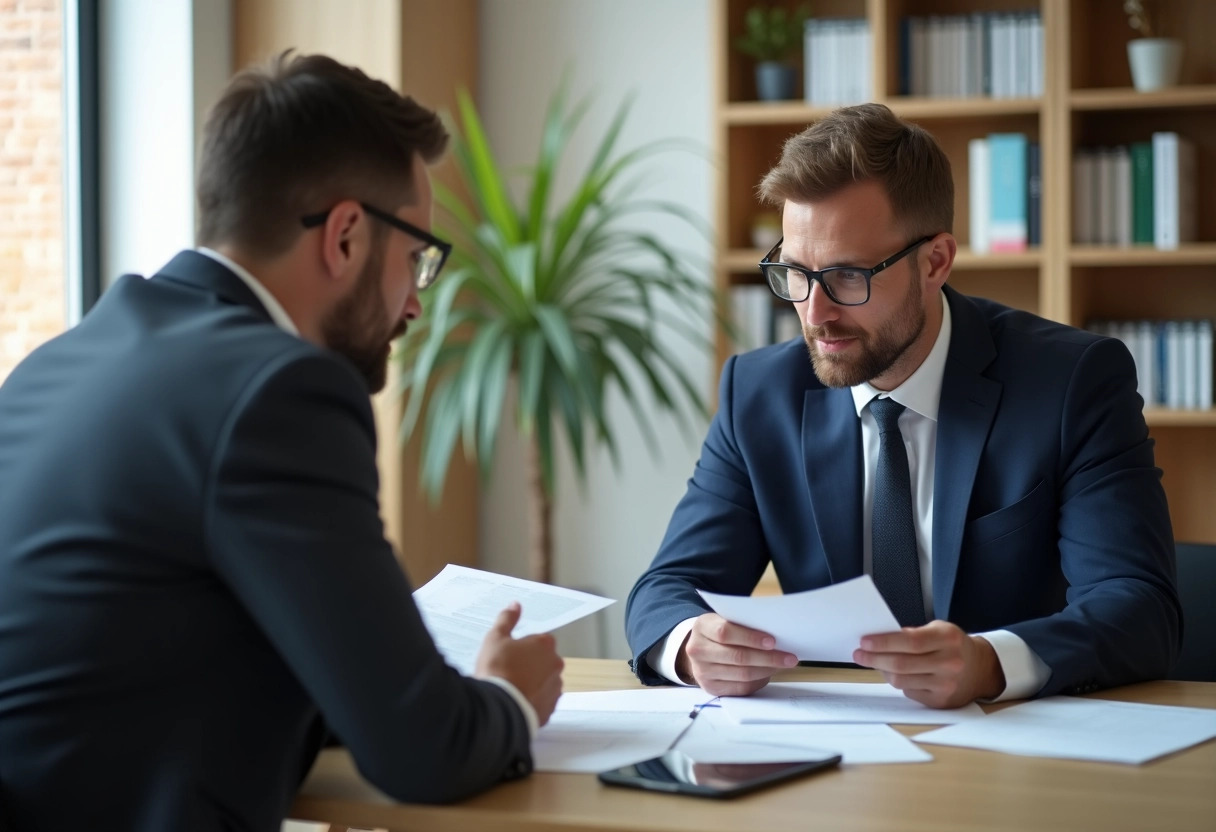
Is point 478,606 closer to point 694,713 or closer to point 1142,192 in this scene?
point 694,713

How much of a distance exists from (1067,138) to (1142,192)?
0.27 m

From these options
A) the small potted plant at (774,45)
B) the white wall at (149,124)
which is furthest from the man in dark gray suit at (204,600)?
the small potted plant at (774,45)

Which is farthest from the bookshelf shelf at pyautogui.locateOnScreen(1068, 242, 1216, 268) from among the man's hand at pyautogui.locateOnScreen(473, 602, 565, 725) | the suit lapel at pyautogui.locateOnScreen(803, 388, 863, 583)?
the man's hand at pyautogui.locateOnScreen(473, 602, 565, 725)

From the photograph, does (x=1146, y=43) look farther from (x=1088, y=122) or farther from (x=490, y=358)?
(x=490, y=358)

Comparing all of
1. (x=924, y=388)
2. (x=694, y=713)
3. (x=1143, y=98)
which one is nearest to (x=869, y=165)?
(x=924, y=388)

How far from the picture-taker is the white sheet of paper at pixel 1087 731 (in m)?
1.36

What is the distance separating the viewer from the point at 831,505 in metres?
2.02

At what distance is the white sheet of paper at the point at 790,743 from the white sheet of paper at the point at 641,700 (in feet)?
0.25

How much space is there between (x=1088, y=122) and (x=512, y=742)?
10.3ft

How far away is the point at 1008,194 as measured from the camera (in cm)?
366

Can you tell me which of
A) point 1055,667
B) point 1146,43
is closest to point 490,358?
point 1146,43

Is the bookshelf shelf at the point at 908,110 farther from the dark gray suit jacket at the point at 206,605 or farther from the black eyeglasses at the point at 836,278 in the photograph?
the dark gray suit jacket at the point at 206,605

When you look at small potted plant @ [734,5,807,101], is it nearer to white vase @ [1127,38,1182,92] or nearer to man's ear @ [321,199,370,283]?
white vase @ [1127,38,1182,92]

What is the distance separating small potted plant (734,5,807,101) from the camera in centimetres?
381
